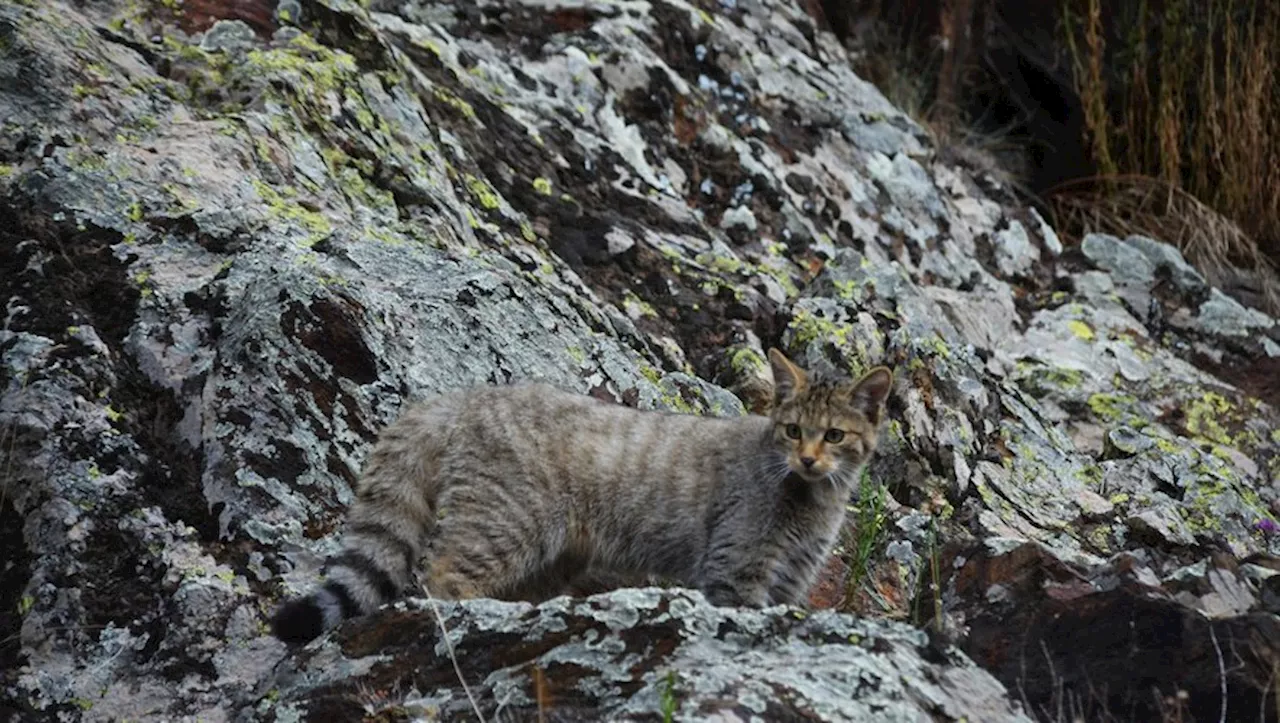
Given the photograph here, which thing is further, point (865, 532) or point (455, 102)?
point (455, 102)

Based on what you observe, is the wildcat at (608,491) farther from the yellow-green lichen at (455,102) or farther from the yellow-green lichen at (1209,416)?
the yellow-green lichen at (1209,416)

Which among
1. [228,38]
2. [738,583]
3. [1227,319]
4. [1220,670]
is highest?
[1220,670]

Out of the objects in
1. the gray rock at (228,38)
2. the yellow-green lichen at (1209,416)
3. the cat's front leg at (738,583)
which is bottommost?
the cat's front leg at (738,583)

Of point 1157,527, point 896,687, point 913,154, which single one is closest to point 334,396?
point 896,687

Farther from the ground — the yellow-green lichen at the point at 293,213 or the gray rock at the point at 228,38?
the gray rock at the point at 228,38

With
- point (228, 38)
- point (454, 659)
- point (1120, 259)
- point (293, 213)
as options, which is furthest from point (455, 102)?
point (1120, 259)

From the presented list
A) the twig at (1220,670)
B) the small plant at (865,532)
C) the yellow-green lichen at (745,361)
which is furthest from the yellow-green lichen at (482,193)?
the twig at (1220,670)

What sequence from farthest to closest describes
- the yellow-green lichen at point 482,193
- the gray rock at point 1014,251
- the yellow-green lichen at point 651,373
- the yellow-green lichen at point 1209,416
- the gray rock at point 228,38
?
the gray rock at point 1014,251 < the yellow-green lichen at point 1209,416 < the yellow-green lichen at point 482,193 < the gray rock at point 228,38 < the yellow-green lichen at point 651,373

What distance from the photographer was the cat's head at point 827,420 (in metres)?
5.24

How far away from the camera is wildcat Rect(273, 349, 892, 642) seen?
15.2 ft

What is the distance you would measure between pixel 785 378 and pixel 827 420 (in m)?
0.26

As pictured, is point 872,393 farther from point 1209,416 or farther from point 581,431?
point 1209,416

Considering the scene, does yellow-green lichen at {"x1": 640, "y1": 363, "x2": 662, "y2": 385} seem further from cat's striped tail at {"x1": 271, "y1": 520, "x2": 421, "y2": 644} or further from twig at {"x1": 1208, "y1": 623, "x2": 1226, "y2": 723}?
twig at {"x1": 1208, "y1": 623, "x2": 1226, "y2": 723}

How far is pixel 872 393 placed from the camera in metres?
5.40
